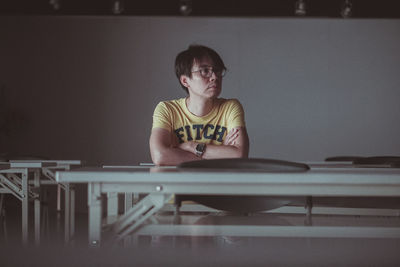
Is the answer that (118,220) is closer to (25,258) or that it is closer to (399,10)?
Answer: (25,258)

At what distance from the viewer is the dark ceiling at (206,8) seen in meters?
6.10

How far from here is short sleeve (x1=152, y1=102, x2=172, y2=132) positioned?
89.1 inches

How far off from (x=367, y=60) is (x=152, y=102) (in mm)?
3076

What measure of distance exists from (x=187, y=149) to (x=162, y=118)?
0.79ft

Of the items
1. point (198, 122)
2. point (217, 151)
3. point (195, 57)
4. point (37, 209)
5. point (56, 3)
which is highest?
point (56, 3)

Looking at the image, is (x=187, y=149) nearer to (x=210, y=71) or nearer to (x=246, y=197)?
(x=210, y=71)

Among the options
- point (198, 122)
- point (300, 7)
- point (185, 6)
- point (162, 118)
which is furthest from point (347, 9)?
point (162, 118)

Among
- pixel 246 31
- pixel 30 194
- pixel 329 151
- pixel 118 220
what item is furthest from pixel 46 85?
pixel 118 220

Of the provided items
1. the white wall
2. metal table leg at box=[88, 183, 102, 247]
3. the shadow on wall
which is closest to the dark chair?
metal table leg at box=[88, 183, 102, 247]

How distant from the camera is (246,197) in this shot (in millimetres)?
1461

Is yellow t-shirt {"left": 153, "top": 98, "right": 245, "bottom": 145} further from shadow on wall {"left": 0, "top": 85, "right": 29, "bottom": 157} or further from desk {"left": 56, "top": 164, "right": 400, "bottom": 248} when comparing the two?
shadow on wall {"left": 0, "top": 85, "right": 29, "bottom": 157}

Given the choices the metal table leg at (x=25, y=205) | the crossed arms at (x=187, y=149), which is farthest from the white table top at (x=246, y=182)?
the metal table leg at (x=25, y=205)

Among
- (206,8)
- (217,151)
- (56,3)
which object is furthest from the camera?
(206,8)

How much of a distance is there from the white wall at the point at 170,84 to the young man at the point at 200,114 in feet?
13.2
